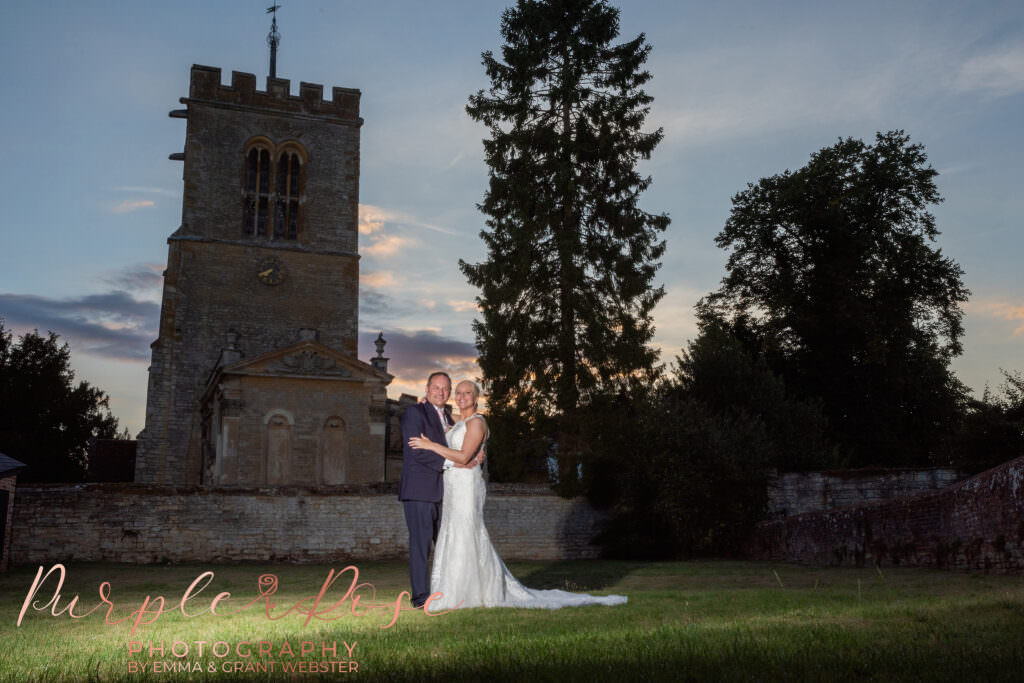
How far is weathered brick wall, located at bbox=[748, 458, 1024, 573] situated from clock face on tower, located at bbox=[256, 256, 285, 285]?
30.4 metres

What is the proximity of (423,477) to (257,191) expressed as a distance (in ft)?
123

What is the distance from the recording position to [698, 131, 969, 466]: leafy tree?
34.9 meters

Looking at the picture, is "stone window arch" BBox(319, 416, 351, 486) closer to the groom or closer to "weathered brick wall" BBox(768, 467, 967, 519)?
"weathered brick wall" BBox(768, 467, 967, 519)

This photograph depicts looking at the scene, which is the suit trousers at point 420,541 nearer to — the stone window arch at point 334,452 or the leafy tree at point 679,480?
the leafy tree at point 679,480

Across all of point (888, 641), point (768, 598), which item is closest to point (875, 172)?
point (768, 598)

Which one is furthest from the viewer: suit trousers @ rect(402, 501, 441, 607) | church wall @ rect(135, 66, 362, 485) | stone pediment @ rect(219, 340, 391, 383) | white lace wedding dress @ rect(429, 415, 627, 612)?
church wall @ rect(135, 66, 362, 485)

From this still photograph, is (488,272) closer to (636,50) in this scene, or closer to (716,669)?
(636,50)

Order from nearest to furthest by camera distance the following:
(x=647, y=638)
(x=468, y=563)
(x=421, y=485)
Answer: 1. (x=647, y=638)
2. (x=468, y=563)
3. (x=421, y=485)

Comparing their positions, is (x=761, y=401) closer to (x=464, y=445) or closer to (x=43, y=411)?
(x=464, y=445)

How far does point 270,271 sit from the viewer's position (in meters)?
41.6

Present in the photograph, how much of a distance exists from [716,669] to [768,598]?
13.5 ft

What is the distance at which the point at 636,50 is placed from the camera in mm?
29188

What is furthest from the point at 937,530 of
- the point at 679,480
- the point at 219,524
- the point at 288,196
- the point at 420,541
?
the point at 288,196

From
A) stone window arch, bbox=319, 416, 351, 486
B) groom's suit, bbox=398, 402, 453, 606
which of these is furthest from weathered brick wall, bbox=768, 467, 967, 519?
groom's suit, bbox=398, 402, 453, 606
